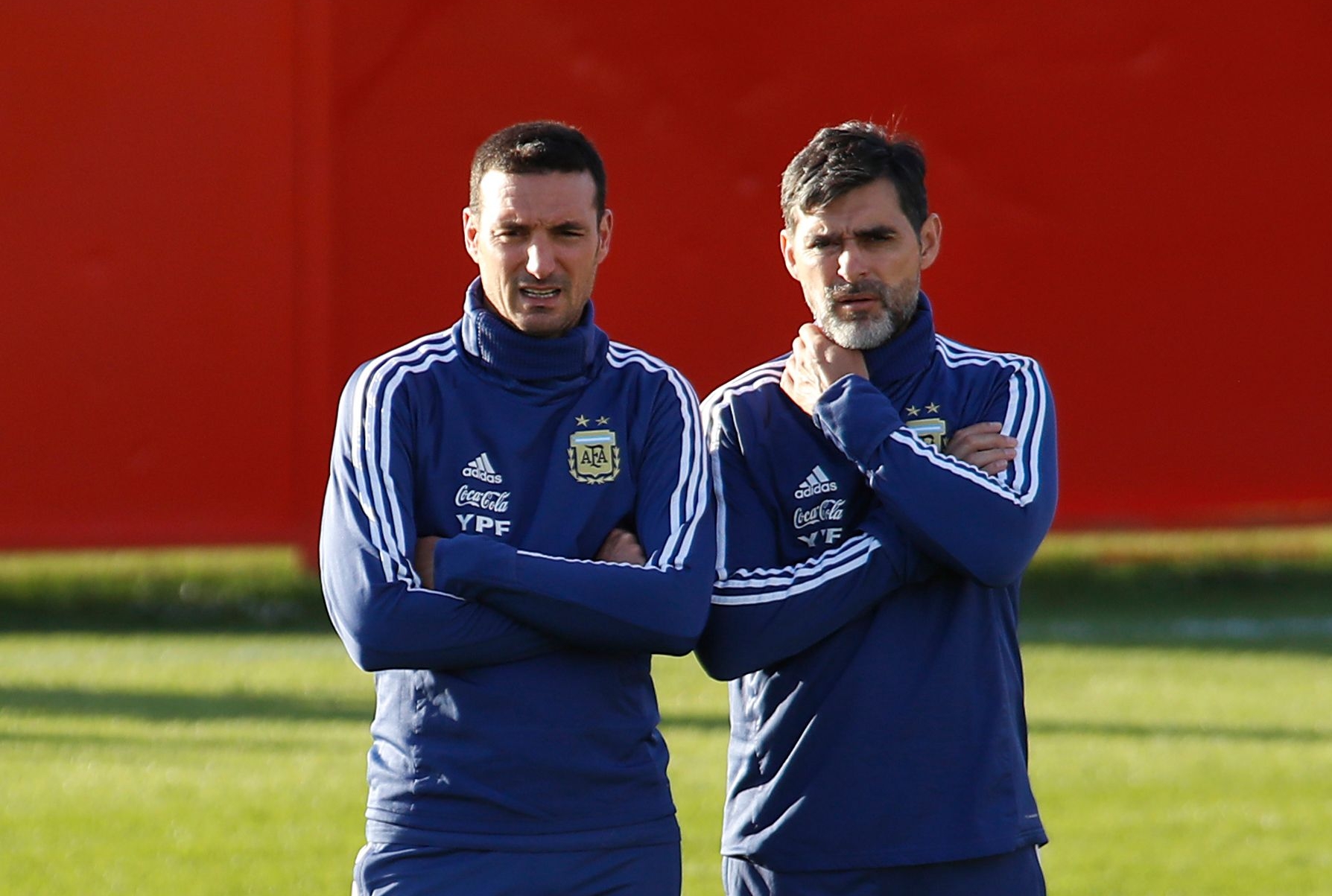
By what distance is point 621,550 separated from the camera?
3566mm

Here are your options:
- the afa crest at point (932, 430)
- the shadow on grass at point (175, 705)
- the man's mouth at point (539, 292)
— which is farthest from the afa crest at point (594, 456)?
the shadow on grass at point (175, 705)

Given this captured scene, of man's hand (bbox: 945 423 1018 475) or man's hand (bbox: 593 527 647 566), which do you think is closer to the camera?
man's hand (bbox: 593 527 647 566)

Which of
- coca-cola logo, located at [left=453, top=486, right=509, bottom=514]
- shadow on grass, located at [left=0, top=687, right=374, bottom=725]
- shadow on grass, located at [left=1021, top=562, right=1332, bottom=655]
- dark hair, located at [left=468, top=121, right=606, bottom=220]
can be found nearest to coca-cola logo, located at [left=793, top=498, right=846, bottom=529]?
coca-cola logo, located at [left=453, top=486, right=509, bottom=514]

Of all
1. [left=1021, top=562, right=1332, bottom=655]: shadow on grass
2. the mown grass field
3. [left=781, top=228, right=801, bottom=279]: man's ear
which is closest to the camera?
[left=781, top=228, right=801, bottom=279]: man's ear

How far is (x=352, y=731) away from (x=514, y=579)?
5.67m

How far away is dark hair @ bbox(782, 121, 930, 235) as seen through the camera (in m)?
3.75

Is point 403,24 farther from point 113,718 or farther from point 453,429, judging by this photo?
point 453,429

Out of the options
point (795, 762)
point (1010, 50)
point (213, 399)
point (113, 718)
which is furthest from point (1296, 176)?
point (795, 762)

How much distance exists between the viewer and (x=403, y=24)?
37.9ft

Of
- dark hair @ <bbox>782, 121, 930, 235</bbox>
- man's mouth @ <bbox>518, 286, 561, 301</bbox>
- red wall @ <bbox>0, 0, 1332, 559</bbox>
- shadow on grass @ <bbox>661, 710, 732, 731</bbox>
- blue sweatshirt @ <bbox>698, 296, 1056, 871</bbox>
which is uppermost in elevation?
red wall @ <bbox>0, 0, 1332, 559</bbox>

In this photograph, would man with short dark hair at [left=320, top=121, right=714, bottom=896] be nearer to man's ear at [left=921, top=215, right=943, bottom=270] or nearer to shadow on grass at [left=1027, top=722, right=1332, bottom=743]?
man's ear at [left=921, top=215, right=943, bottom=270]

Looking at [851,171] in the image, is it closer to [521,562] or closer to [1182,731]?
[521,562]

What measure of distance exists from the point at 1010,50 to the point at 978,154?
0.68 meters

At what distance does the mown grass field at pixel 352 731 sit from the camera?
261 inches
